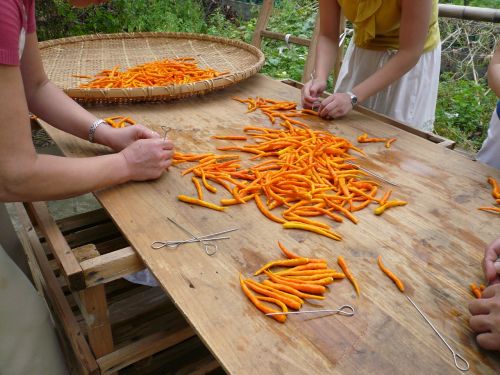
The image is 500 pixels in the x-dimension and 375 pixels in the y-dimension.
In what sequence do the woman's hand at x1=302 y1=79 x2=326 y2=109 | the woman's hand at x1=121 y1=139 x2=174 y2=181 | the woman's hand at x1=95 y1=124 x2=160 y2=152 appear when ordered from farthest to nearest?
the woman's hand at x1=302 y1=79 x2=326 y2=109, the woman's hand at x1=95 y1=124 x2=160 y2=152, the woman's hand at x1=121 y1=139 x2=174 y2=181

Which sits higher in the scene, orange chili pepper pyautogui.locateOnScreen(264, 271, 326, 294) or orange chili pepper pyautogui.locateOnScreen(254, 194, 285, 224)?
orange chili pepper pyautogui.locateOnScreen(254, 194, 285, 224)

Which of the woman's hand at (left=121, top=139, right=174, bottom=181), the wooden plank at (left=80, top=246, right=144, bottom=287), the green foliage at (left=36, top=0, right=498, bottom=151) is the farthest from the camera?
the green foliage at (left=36, top=0, right=498, bottom=151)

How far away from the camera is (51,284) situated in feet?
6.05

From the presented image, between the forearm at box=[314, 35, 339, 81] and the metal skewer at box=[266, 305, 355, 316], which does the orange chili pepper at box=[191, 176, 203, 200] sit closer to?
the metal skewer at box=[266, 305, 355, 316]

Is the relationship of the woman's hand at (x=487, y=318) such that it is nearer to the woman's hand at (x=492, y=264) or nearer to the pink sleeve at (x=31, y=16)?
the woman's hand at (x=492, y=264)

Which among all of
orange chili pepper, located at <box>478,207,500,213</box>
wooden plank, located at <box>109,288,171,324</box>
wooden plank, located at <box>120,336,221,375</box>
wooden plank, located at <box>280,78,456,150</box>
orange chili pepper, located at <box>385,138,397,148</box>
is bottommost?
wooden plank, located at <box>120,336,221,375</box>

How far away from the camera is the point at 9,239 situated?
1775mm

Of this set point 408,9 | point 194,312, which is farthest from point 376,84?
point 194,312

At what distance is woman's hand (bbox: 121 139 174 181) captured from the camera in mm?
1445

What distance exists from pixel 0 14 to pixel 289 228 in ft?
3.05

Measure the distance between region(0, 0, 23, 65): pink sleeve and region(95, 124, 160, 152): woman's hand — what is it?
2.11ft

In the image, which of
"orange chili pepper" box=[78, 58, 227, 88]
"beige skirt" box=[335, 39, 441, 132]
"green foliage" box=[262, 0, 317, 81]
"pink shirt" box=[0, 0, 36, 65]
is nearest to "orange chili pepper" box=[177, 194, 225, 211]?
"pink shirt" box=[0, 0, 36, 65]

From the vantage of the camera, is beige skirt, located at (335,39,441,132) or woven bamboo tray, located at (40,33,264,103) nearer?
woven bamboo tray, located at (40,33,264,103)

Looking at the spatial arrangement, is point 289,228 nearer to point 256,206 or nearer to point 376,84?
point 256,206
